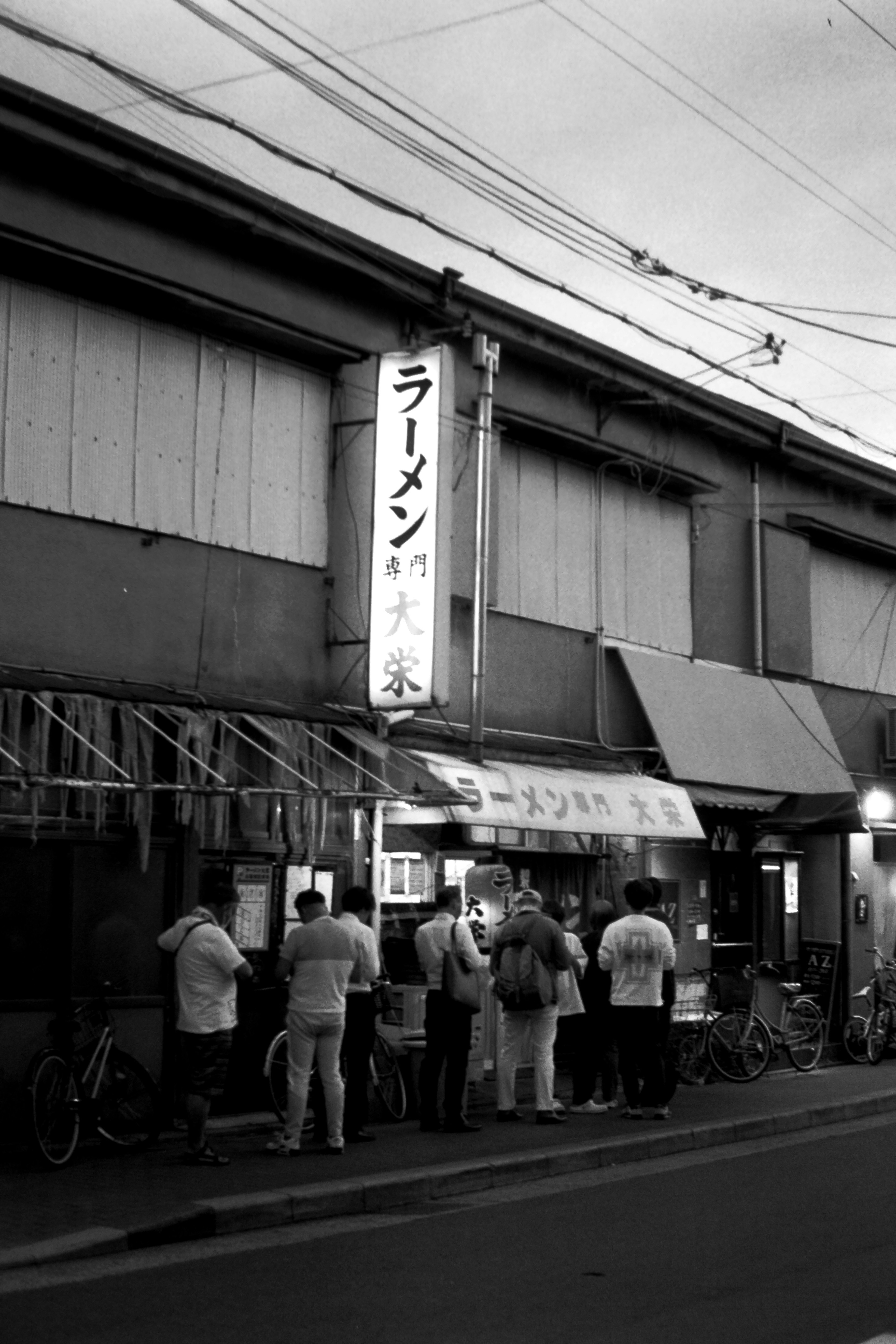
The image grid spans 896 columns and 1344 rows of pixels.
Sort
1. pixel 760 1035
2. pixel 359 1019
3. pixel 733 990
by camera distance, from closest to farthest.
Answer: pixel 359 1019, pixel 760 1035, pixel 733 990

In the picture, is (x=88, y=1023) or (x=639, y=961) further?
(x=639, y=961)

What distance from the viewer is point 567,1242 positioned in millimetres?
9305

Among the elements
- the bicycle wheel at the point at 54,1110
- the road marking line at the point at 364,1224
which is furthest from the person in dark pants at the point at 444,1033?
the bicycle wheel at the point at 54,1110

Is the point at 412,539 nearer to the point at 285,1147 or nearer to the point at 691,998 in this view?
the point at 285,1147

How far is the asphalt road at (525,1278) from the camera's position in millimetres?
7219

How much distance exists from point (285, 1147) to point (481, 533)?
665 cm

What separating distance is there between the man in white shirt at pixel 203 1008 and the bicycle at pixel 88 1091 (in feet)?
2.54

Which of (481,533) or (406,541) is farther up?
(481,533)

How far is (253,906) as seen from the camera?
14.7 m

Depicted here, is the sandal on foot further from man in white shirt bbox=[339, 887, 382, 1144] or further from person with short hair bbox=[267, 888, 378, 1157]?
man in white shirt bbox=[339, 887, 382, 1144]

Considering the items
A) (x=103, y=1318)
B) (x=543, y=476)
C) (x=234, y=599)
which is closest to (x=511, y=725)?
(x=543, y=476)

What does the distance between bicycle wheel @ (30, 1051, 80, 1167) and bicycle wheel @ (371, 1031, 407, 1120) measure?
10.5 feet

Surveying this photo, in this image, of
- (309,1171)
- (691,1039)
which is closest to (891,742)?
(691,1039)

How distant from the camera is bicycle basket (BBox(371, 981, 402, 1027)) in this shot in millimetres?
15172
